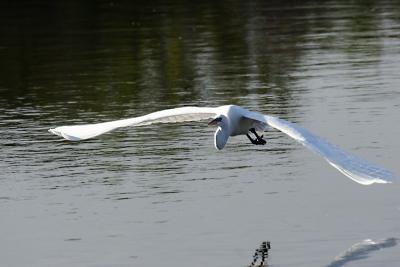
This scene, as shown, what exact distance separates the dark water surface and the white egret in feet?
3.07

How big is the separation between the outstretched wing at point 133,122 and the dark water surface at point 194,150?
3.16 ft

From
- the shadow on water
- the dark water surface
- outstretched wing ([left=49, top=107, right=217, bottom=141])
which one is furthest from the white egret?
the shadow on water

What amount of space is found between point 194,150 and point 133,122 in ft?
14.1

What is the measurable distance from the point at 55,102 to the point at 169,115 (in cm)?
1012

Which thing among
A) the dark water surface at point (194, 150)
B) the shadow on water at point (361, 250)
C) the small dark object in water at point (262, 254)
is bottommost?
the small dark object in water at point (262, 254)

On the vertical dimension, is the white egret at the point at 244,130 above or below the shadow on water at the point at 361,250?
above

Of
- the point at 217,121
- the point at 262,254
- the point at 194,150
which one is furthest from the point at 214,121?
the point at 194,150

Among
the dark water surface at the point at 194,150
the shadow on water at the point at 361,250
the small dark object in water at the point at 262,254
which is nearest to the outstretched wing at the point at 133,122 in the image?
the dark water surface at the point at 194,150

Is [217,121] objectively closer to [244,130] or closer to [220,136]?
[220,136]

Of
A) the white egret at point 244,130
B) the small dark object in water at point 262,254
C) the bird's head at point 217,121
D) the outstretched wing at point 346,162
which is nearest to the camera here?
the outstretched wing at point 346,162

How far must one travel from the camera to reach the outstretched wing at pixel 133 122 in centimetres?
1339

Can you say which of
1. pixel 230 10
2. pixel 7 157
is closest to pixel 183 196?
pixel 7 157

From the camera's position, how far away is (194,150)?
707 inches

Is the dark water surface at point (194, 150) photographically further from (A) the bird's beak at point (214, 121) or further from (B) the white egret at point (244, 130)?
(A) the bird's beak at point (214, 121)
